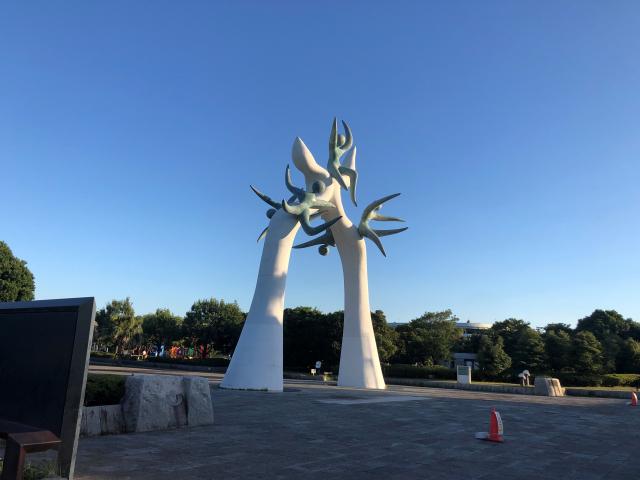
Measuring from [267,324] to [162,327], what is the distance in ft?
172

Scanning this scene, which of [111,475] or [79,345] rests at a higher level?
[79,345]

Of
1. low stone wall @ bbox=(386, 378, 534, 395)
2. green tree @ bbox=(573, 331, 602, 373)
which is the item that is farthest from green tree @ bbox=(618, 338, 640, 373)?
low stone wall @ bbox=(386, 378, 534, 395)

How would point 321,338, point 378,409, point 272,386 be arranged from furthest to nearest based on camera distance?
point 321,338 < point 272,386 < point 378,409

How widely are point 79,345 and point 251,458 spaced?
318 cm

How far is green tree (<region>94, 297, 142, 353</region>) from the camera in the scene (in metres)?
59.3

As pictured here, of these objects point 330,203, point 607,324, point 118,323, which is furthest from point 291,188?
point 607,324

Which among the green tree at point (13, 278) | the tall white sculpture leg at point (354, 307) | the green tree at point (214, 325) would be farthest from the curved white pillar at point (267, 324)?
the green tree at point (214, 325)

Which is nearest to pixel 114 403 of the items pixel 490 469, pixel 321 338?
pixel 490 469

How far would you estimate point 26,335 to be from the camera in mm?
5223

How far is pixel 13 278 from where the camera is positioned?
136 feet

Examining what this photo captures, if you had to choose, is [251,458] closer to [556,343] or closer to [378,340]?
[378,340]

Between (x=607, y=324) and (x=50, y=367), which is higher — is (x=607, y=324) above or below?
above

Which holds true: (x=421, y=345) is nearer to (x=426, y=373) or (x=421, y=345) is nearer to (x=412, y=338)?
(x=412, y=338)

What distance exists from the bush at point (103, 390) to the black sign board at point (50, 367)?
3301 millimetres
